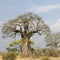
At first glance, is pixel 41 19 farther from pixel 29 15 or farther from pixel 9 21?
pixel 9 21

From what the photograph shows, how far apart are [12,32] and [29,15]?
372 cm

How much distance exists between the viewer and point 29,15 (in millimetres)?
39812

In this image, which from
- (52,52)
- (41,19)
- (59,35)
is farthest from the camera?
(59,35)

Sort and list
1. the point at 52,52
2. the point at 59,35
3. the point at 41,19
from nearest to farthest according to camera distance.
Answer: the point at 52,52
the point at 41,19
the point at 59,35

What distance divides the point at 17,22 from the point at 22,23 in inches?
30.1

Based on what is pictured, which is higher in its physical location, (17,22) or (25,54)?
(17,22)

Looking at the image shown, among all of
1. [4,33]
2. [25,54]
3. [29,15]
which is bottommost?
[25,54]

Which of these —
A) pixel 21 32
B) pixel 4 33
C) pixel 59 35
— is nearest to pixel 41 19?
pixel 21 32

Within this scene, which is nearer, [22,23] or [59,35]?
[22,23]

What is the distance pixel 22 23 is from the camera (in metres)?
39.6

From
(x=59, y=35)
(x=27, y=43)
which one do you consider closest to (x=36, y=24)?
(x=27, y=43)

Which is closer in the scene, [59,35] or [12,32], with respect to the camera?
[12,32]

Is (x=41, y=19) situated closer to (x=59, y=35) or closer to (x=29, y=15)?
(x=29, y=15)

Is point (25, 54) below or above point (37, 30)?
below
